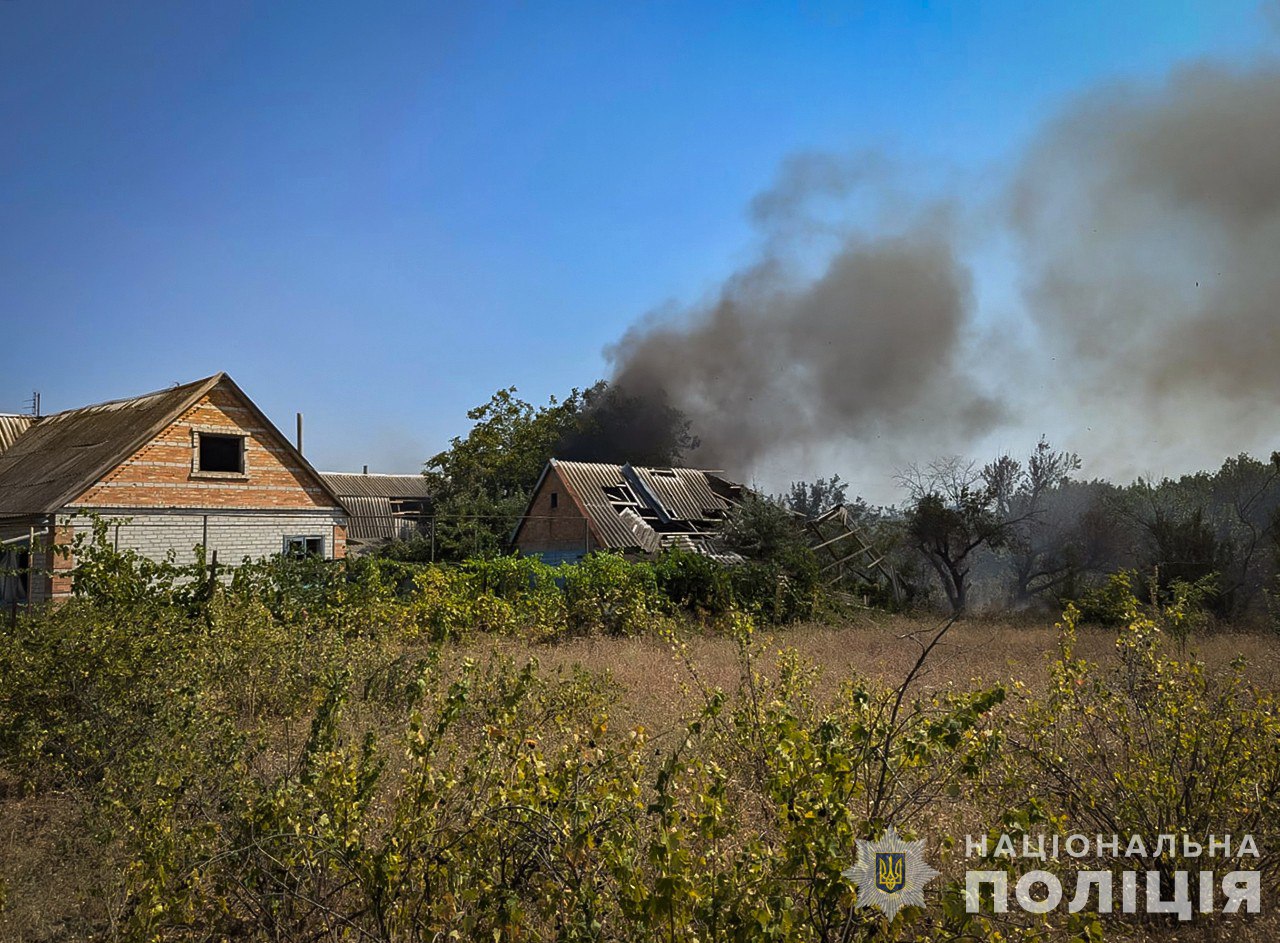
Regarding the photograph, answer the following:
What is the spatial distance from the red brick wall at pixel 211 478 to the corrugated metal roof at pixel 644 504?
24.4 feet

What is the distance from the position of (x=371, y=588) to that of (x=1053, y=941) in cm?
1003

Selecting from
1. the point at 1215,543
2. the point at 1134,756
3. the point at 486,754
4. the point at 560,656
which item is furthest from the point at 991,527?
the point at 486,754

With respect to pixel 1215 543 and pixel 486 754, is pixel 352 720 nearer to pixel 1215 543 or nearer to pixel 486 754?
pixel 486 754

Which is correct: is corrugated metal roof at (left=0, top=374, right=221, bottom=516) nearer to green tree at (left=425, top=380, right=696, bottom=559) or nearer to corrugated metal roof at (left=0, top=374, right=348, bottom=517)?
corrugated metal roof at (left=0, top=374, right=348, bottom=517)

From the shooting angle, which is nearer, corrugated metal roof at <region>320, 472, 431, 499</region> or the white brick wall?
the white brick wall

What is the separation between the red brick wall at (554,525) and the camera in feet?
84.1

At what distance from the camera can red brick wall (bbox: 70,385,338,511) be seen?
19.1m

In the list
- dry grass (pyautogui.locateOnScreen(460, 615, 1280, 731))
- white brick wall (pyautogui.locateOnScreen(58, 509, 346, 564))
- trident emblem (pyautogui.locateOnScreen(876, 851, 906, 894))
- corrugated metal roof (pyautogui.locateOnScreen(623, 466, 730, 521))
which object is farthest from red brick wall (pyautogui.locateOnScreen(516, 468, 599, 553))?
trident emblem (pyautogui.locateOnScreen(876, 851, 906, 894))

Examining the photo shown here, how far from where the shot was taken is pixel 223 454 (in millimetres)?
21672

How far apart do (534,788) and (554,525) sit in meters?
23.7

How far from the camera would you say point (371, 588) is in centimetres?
1202

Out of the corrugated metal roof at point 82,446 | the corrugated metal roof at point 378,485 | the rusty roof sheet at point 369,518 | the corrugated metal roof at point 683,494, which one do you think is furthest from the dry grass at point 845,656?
the corrugated metal roof at point 378,485

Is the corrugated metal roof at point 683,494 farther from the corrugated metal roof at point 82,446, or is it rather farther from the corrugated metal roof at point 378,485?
the corrugated metal roof at point 378,485

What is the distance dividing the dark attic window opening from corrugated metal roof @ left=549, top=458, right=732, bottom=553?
9.19 m
